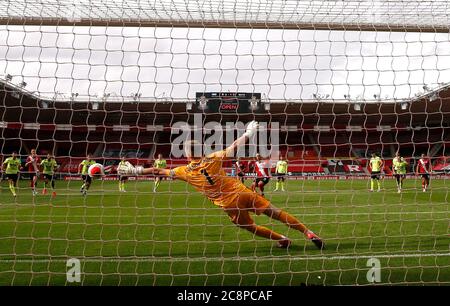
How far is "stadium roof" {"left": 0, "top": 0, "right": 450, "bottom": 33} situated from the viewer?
5102 mm

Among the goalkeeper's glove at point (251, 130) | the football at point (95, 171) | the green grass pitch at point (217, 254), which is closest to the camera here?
the green grass pitch at point (217, 254)

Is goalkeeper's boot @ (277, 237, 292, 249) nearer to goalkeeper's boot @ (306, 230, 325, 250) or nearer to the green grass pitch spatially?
the green grass pitch

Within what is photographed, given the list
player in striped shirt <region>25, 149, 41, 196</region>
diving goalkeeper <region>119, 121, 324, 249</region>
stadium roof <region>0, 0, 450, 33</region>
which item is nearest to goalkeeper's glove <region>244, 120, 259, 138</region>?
diving goalkeeper <region>119, 121, 324, 249</region>

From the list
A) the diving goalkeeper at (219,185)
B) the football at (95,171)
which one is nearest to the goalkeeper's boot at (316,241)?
the diving goalkeeper at (219,185)

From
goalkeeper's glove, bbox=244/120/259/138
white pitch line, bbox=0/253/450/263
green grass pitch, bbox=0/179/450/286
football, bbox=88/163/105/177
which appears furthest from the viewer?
football, bbox=88/163/105/177

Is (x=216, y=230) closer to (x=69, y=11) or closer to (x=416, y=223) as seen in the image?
(x=416, y=223)

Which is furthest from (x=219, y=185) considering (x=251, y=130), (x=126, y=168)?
(x=126, y=168)

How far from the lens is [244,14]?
17.1ft

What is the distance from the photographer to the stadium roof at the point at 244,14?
16.7 feet

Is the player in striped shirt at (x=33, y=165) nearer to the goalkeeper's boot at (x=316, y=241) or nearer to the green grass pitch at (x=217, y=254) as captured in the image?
the green grass pitch at (x=217, y=254)

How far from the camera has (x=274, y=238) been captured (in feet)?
20.1

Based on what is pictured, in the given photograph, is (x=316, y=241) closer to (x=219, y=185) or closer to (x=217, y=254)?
(x=217, y=254)
